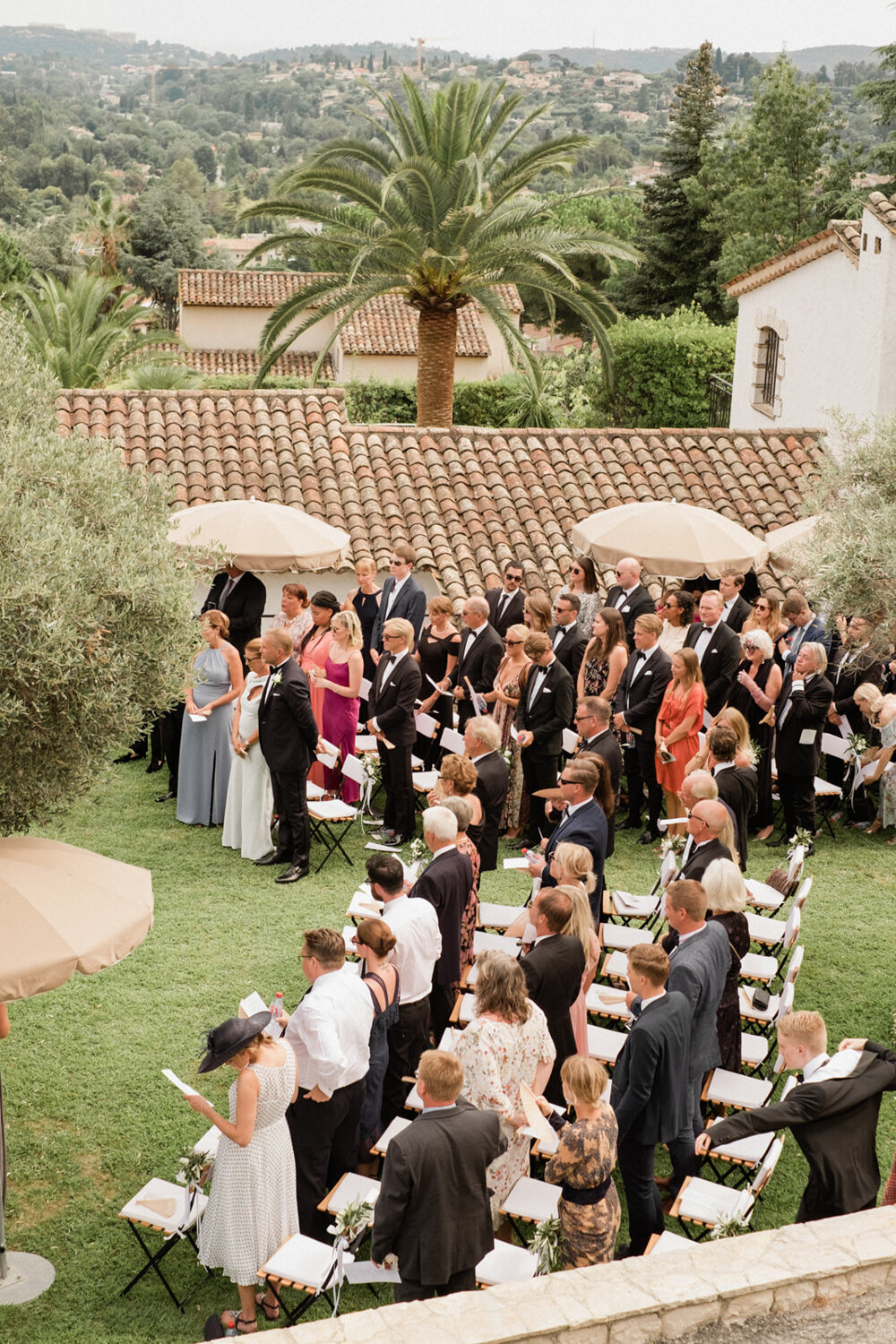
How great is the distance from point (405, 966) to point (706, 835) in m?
2.12

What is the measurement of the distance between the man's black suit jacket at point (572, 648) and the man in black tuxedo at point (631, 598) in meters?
0.49

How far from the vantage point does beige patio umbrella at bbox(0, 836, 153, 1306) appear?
560cm

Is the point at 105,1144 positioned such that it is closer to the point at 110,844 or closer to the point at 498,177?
the point at 110,844

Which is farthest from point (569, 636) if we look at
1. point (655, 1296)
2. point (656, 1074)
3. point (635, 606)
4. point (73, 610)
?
point (655, 1296)

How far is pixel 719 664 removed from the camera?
11.8m

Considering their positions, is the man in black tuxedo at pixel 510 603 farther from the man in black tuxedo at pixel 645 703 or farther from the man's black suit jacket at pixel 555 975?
the man's black suit jacket at pixel 555 975

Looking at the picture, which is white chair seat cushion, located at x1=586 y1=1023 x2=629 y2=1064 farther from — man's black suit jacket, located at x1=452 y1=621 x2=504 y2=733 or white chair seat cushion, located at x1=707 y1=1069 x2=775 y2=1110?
man's black suit jacket, located at x1=452 y1=621 x2=504 y2=733

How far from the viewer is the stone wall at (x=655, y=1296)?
15.0ft

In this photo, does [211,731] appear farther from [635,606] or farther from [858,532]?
[858,532]

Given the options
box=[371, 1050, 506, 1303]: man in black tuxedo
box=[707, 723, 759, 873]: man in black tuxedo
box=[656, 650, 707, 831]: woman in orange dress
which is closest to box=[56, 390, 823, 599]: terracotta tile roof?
box=[656, 650, 707, 831]: woman in orange dress

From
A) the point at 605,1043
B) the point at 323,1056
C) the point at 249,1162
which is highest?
the point at 323,1056

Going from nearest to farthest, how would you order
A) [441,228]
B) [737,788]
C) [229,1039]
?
[229,1039], [737,788], [441,228]

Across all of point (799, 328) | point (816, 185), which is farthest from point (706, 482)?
point (816, 185)

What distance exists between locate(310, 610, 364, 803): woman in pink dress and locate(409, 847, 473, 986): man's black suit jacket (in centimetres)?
410
